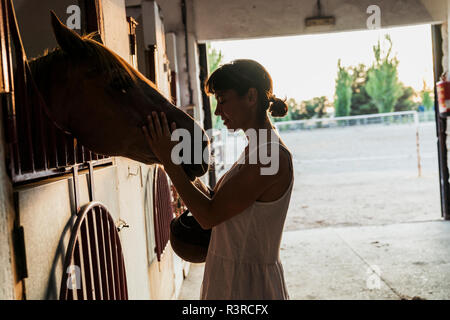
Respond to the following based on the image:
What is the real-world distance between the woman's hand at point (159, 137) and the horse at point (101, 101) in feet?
0.10

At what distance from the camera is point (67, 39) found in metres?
1.01

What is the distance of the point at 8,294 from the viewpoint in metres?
0.85

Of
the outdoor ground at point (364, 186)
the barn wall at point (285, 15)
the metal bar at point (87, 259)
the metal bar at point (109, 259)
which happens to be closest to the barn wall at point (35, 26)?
the metal bar at point (109, 259)

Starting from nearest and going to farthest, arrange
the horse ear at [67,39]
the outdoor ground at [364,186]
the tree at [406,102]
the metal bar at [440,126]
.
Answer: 1. the horse ear at [67,39]
2. the metal bar at [440,126]
3. the outdoor ground at [364,186]
4. the tree at [406,102]

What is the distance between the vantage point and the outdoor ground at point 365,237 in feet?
11.0

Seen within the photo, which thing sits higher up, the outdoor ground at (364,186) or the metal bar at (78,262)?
the metal bar at (78,262)

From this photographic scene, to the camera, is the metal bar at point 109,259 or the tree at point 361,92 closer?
the metal bar at point 109,259

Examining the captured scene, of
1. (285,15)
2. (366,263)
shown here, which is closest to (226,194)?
(366,263)

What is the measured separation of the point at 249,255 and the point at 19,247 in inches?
23.6

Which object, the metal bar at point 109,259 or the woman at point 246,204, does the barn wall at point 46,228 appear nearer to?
the metal bar at point 109,259

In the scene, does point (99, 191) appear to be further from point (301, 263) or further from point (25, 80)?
point (301, 263)

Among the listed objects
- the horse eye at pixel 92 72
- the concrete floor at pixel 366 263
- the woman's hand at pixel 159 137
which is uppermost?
the horse eye at pixel 92 72

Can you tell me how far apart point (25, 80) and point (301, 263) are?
11.3 feet
